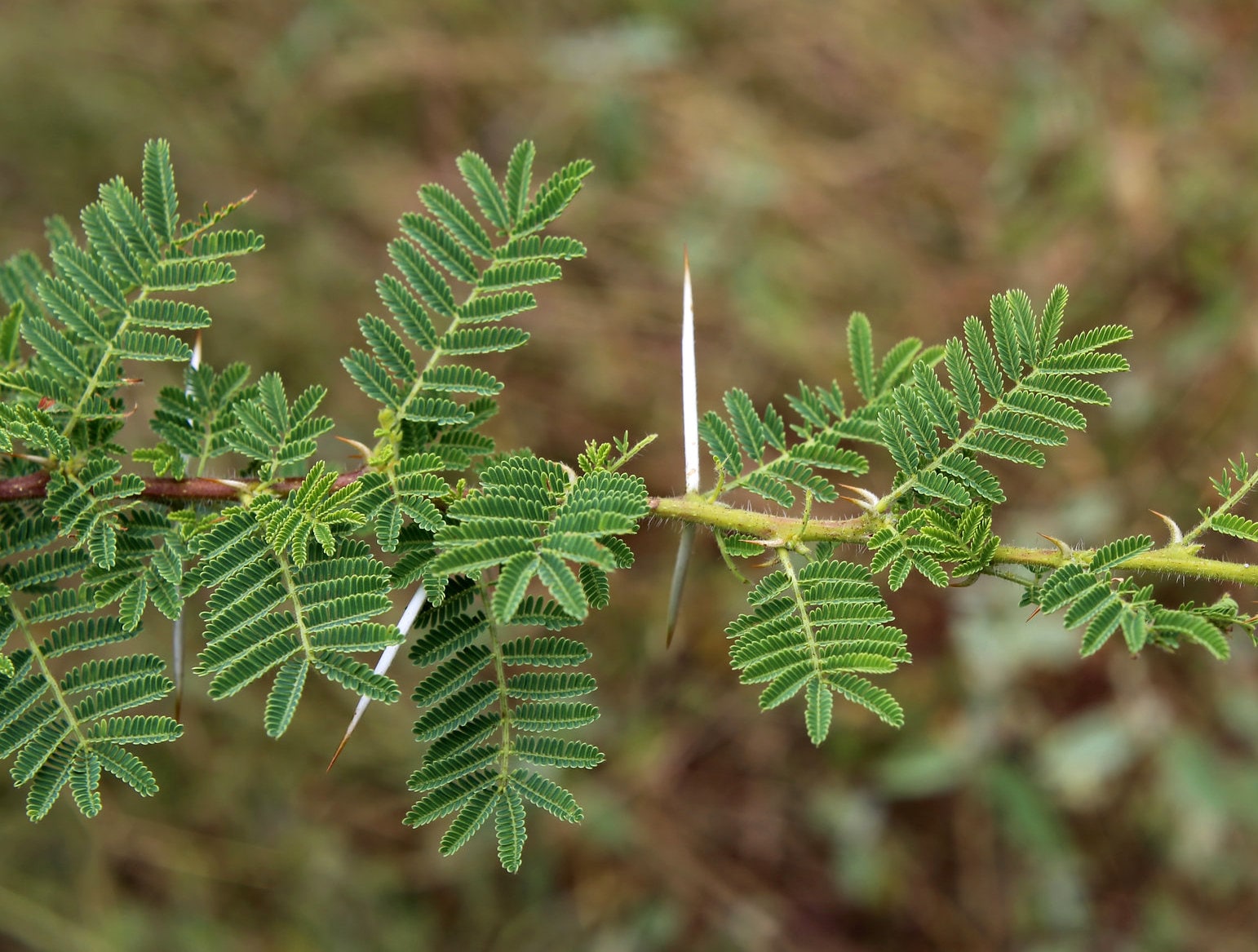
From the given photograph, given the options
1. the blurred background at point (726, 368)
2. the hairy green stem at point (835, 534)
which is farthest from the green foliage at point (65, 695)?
the blurred background at point (726, 368)

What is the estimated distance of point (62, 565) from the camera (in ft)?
4.64

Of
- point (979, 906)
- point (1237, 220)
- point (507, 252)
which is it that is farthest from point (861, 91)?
point (507, 252)

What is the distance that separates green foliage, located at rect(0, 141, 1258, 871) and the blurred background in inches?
111

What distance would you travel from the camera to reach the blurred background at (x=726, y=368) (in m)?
3.97

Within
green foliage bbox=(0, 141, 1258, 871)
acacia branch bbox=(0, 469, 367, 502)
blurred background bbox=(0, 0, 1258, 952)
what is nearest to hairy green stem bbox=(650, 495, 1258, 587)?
green foliage bbox=(0, 141, 1258, 871)

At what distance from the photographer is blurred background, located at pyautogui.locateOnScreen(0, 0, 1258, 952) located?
3.97 m

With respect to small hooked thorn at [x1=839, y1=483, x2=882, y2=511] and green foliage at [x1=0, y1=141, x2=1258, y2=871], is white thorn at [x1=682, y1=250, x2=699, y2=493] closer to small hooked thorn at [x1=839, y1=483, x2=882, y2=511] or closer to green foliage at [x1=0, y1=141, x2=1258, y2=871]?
green foliage at [x1=0, y1=141, x2=1258, y2=871]

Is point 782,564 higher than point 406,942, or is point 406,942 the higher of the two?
point 782,564

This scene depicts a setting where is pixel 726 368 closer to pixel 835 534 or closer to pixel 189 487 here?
pixel 835 534

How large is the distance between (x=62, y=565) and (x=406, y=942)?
309 cm

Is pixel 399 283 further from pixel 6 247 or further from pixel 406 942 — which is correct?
pixel 6 247

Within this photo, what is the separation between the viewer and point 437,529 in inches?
50.8

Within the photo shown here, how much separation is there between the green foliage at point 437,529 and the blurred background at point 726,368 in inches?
111

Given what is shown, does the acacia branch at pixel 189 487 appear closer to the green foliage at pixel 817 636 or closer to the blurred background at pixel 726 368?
the green foliage at pixel 817 636
